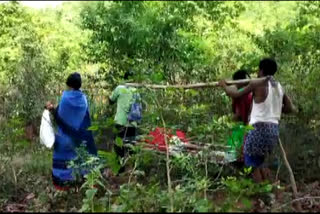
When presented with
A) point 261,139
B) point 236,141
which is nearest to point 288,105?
point 261,139

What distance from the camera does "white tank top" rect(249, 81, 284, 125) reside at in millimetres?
5242

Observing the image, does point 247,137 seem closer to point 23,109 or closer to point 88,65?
point 23,109

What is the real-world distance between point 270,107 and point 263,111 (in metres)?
0.07

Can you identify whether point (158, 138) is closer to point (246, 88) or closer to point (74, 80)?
point (246, 88)

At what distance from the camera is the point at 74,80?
5.97m

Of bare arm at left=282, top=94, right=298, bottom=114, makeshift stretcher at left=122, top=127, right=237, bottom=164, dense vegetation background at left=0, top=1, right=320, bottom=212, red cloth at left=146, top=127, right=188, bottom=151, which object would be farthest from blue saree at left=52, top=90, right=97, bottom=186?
bare arm at left=282, top=94, right=298, bottom=114

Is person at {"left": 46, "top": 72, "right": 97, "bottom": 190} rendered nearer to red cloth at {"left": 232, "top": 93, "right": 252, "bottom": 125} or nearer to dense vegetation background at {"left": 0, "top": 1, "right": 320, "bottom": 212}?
dense vegetation background at {"left": 0, "top": 1, "right": 320, "bottom": 212}

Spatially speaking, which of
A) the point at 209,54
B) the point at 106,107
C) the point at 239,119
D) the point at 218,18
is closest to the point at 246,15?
the point at 218,18

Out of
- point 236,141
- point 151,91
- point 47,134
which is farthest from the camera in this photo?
point 47,134

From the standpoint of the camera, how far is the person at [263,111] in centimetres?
520

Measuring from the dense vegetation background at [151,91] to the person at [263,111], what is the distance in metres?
0.37

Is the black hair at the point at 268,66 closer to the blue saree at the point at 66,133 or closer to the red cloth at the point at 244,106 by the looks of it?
the red cloth at the point at 244,106

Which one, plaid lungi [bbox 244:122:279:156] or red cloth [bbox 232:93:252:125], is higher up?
red cloth [bbox 232:93:252:125]

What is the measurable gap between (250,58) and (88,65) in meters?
3.04
